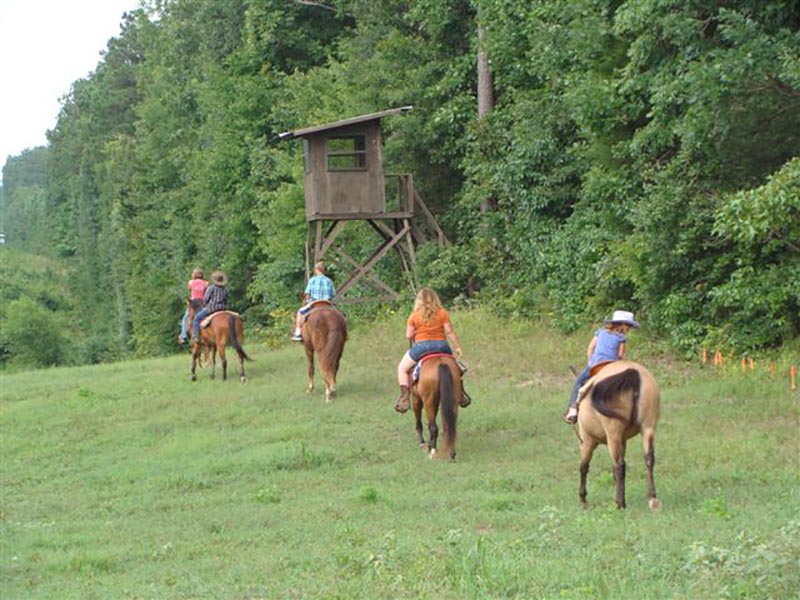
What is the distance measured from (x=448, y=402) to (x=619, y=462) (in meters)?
3.95

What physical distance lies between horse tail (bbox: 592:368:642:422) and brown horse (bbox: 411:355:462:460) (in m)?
3.72

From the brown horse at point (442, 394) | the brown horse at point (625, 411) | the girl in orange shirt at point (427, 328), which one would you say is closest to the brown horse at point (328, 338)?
the girl in orange shirt at point (427, 328)

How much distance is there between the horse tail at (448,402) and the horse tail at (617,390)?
3698mm

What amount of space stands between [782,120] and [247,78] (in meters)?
33.4

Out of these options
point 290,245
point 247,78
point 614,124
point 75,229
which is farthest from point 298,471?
point 75,229

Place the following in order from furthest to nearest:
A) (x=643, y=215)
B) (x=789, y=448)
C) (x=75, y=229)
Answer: (x=75, y=229)
(x=643, y=215)
(x=789, y=448)

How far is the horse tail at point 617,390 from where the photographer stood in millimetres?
11664

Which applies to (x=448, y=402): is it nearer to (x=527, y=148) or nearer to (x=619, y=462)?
(x=619, y=462)

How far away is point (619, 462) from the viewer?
11656 millimetres

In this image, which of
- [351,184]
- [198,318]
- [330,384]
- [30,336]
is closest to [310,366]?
[330,384]

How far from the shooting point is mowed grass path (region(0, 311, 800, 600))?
898 cm

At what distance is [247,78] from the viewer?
4972cm

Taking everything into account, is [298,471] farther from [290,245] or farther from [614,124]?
[290,245]

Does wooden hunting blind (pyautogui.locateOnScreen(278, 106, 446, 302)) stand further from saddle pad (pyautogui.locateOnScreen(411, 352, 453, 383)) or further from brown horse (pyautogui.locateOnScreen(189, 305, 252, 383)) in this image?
saddle pad (pyautogui.locateOnScreen(411, 352, 453, 383))
